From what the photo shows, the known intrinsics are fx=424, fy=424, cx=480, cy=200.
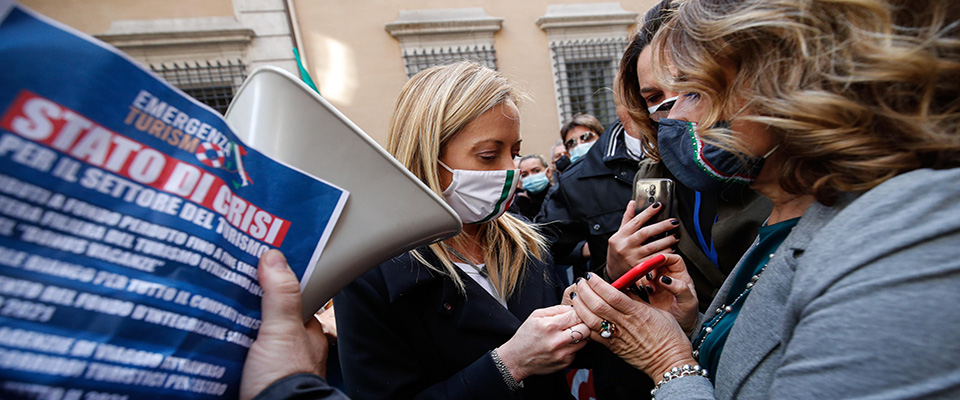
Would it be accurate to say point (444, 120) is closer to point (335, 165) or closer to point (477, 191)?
point (477, 191)

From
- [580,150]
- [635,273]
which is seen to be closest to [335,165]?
[635,273]

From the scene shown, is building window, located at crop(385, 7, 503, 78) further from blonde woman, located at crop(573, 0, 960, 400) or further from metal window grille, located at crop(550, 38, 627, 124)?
blonde woman, located at crop(573, 0, 960, 400)

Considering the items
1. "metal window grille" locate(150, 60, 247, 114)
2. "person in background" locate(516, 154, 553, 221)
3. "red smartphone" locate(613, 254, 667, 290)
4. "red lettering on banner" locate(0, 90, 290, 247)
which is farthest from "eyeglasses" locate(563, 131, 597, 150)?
"metal window grille" locate(150, 60, 247, 114)

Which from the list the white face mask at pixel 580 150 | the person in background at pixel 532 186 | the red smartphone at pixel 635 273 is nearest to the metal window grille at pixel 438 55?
the person in background at pixel 532 186

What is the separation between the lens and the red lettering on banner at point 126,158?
1.57 ft

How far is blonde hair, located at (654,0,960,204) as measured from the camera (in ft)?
2.36

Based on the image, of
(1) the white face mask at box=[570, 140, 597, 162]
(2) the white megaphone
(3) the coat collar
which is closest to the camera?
(2) the white megaphone

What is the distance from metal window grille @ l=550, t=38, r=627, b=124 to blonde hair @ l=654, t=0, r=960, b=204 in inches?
300

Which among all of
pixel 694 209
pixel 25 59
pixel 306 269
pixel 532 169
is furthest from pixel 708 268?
pixel 532 169

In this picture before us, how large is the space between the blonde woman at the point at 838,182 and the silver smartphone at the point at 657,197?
58 centimetres

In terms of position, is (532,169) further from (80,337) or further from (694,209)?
(80,337)

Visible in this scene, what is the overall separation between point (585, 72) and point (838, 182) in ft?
27.6

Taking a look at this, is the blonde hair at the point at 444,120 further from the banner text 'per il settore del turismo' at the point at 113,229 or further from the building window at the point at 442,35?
the building window at the point at 442,35

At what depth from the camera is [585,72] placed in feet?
28.5
